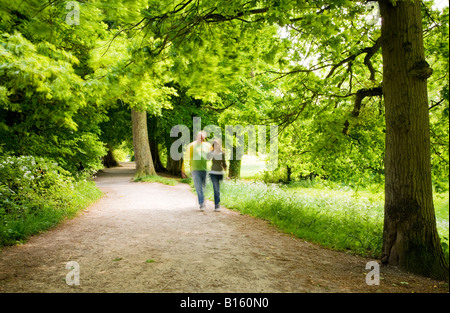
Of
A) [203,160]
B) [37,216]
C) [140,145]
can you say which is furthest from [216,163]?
[140,145]

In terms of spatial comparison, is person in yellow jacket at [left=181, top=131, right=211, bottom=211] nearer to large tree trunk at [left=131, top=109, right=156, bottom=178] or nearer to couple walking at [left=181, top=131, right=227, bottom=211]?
couple walking at [left=181, top=131, right=227, bottom=211]

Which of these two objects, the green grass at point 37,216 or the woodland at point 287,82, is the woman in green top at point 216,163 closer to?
the woodland at point 287,82

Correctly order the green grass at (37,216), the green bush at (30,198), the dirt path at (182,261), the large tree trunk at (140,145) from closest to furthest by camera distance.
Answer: the dirt path at (182,261)
the green grass at (37,216)
the green bush at (30,198)
the large tree trunk at (140,145)

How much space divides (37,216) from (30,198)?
85 centimetres

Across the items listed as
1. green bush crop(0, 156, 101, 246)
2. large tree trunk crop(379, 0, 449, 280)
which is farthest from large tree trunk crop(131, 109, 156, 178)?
large tree trunk crop(379, 0, 449, 280)

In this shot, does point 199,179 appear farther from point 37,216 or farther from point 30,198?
point 30,198

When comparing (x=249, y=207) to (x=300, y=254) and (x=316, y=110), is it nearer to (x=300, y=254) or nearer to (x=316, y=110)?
(x=316, y=110)

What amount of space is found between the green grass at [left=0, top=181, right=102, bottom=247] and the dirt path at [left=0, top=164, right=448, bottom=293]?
0.25 metres

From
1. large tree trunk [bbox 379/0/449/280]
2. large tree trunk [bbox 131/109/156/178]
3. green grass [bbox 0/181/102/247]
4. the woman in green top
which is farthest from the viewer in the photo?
large tree trunk [bbox 131/109/156/178]

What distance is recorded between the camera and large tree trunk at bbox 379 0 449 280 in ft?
15.2

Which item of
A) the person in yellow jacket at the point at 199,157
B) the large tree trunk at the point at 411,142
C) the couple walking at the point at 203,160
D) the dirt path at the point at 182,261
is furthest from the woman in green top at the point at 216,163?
the large tree trunk at the point at 411,142

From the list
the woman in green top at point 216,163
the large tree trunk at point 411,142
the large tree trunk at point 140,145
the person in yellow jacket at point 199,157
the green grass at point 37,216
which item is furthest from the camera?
the large tree trunk at point 140,145

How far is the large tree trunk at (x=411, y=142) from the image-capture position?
183 inches
